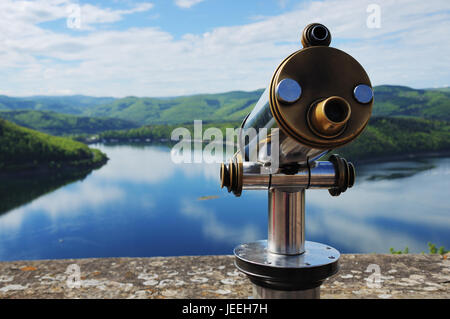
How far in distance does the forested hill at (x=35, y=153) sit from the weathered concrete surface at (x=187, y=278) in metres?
52.8

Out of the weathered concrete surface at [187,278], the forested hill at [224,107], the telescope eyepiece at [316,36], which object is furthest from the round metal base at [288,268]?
the forested hill at [224,107]

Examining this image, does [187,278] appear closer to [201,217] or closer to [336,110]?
[336,110]

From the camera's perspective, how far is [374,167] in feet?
163

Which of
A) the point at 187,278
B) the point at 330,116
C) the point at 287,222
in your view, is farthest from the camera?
the point at 187,278

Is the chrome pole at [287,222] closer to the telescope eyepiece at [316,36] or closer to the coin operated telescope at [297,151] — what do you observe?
the coin operated telescope at [297,151]

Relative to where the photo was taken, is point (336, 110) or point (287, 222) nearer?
point (336, 110)

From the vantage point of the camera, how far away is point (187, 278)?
290cm

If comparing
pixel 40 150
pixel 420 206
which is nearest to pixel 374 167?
pixel 420 206

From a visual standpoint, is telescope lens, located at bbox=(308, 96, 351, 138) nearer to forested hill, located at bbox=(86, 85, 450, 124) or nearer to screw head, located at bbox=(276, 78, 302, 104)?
screw head, located at bbox=(276, 78, 302, 104)

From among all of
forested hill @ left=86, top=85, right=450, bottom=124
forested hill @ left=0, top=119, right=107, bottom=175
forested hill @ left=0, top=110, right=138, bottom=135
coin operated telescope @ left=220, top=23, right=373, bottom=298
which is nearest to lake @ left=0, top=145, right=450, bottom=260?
forested hill @ left=0, top=119, right=107, bottom=175

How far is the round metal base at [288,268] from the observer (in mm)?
1123

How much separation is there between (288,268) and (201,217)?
44139 mm

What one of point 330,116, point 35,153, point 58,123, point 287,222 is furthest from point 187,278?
point 58,123

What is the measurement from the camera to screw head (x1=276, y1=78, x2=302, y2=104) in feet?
2.87
